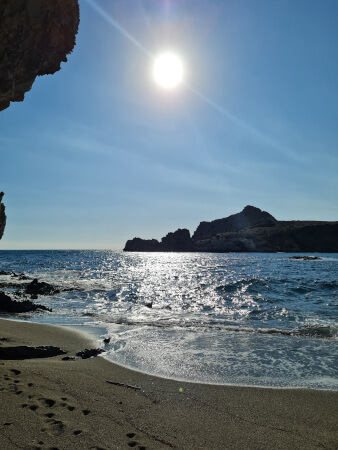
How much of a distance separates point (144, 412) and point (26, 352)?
505 centimetres

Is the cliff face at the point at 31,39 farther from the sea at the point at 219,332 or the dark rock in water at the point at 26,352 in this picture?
the sea at the point at 219,332

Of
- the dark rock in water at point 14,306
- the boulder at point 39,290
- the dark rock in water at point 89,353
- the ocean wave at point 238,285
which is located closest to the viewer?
the dark rock in water at point 89,353

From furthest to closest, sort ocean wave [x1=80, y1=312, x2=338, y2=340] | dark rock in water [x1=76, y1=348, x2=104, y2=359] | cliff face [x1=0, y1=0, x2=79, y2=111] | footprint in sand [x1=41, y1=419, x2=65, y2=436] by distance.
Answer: ocean wave [x1=80, y1=312, x2=338, y2=340] < cliff face [x1=0, y1=0, x2=79, y2=111] < dark rock in water [x1=76, y1=348, x2=104, y2=359] < footprint in sand [x1=41, y1=419, x2=65, y2=436]

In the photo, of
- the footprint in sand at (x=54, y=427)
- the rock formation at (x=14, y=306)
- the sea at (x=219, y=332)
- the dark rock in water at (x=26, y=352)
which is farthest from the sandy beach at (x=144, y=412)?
the rock formation at (x=14, y=306)

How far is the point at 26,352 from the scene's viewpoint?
912cm

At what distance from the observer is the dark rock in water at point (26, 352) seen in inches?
347

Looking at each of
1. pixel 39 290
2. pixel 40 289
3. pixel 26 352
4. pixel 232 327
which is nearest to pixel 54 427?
pixel 26 352

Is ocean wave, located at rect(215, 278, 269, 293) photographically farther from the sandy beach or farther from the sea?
the sandy beach

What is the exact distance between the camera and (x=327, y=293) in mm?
26375

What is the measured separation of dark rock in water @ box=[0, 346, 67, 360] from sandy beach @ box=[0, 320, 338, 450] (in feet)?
1.91

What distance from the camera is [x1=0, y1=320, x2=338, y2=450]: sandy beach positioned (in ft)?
15.6

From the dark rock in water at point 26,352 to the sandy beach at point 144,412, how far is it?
582 millimetres

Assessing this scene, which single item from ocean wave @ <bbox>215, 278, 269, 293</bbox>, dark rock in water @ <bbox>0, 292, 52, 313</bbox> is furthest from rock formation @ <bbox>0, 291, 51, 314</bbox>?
ocean wave @ <bbox>215, 278, 269, 293</bbox>

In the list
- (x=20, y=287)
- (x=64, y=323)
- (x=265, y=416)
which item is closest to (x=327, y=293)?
(x=64, y=323)
